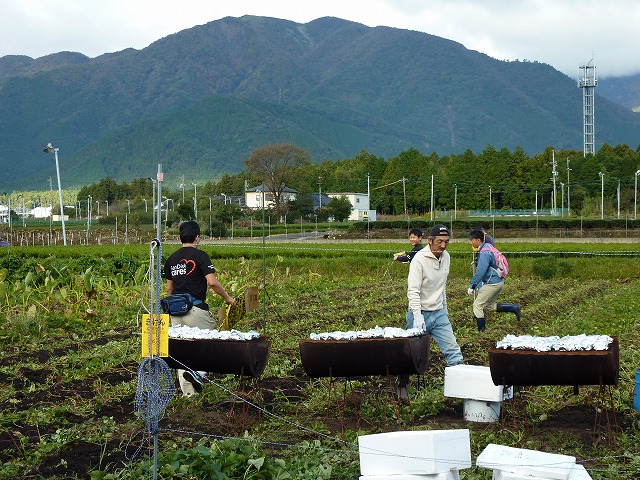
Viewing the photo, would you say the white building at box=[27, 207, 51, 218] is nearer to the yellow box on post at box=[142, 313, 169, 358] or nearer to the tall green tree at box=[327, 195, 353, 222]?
the tall green tree at box=[327, 195, 353, 222]

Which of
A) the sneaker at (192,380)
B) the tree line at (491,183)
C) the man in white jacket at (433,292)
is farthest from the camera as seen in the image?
the tree line at (491,183)

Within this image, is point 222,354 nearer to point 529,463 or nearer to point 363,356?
point 363,356

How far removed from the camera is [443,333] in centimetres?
924

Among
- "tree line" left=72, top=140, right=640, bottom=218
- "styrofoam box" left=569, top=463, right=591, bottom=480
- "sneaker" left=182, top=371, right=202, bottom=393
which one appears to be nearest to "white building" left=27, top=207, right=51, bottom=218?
"tree line" left=72, top=140, right=640, bottom=218

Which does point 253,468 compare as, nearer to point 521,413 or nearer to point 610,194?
point 521,413

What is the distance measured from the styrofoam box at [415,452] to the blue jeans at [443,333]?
3.52m

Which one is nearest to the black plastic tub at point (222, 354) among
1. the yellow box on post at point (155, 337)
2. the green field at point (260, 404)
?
the green field at point (260, 404)

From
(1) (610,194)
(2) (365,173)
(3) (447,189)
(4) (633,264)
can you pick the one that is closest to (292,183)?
(2) (365,173)

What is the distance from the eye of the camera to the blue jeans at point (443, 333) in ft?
30.2

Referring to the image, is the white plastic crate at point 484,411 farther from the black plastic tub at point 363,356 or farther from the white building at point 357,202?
the white building at point 357,202

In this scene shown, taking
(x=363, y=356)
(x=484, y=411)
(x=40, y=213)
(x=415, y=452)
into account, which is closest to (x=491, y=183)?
(x=484, y=411)

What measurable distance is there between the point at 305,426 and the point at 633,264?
22.6 metres

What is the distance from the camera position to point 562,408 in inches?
325

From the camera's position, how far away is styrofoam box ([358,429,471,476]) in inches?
216
